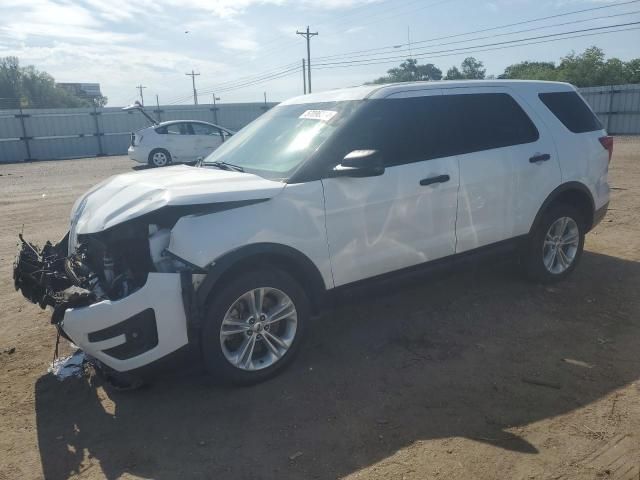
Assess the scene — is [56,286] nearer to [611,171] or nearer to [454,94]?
[454,94]

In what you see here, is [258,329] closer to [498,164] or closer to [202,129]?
[498,164]

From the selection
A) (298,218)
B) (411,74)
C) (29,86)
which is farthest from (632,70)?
(29,86)

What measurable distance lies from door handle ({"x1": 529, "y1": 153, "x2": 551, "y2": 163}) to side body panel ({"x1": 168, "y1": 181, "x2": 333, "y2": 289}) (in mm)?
2293

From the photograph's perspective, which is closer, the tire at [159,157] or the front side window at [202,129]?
the tire at [159,157]

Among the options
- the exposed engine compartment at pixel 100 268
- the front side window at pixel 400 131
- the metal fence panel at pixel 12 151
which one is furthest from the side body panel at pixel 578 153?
the metal fence panel at pixel 12 151

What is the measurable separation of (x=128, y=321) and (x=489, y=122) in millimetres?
3431

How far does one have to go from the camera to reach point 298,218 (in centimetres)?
354

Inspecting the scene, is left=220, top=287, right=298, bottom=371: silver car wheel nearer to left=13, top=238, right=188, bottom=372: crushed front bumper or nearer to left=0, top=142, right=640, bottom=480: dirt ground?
left=0, top=142, right=640, bottom=480: dirt ground

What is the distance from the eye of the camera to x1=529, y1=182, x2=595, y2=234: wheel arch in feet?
16.2

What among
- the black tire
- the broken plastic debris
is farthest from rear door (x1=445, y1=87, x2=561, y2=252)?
the black tire

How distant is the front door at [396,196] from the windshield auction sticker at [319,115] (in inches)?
10.0

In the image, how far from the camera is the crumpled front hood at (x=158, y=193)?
3244 millimetres

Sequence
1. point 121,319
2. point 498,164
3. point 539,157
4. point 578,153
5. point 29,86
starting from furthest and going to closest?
point 29,86
point 578,153
point 539,157
point 498,164
point 121,319

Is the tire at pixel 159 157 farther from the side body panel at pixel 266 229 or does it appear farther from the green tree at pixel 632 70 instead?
the green tree at pixel 632 70
